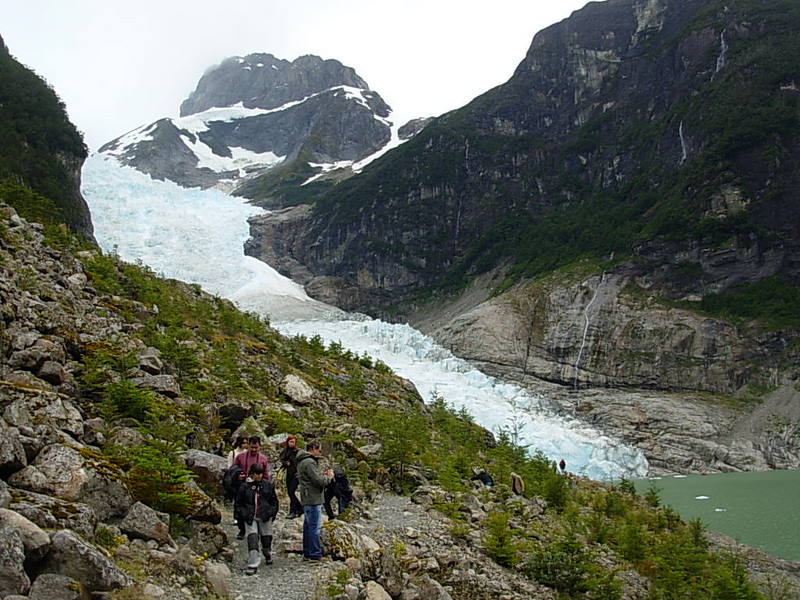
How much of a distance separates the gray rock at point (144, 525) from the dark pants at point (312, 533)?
5.06 feet

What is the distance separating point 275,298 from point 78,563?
230 feet

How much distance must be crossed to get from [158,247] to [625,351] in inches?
2112

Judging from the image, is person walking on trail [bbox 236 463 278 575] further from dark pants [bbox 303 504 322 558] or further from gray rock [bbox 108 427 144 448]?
gray rock [bbox 108 427 144 448]

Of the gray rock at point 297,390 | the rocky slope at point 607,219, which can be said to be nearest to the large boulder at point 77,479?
the gray rock at point 297,390

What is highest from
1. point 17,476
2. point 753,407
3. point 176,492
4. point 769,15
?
point 769,15

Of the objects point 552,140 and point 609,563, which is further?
point 552,140

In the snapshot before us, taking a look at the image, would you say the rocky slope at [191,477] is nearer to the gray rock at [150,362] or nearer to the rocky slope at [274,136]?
the gray rock at [150,362]

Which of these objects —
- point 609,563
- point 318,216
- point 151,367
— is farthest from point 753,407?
point 318,216

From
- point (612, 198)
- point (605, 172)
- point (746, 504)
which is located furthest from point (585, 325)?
point (746, 504)

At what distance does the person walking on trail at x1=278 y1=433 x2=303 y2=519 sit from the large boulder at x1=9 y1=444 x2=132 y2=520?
2266 mm

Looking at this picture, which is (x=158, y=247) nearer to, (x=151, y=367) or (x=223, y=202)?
(x=223, y=202)

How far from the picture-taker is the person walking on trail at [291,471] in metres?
7.26

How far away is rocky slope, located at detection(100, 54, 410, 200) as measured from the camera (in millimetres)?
147000

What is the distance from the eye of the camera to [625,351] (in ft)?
197
